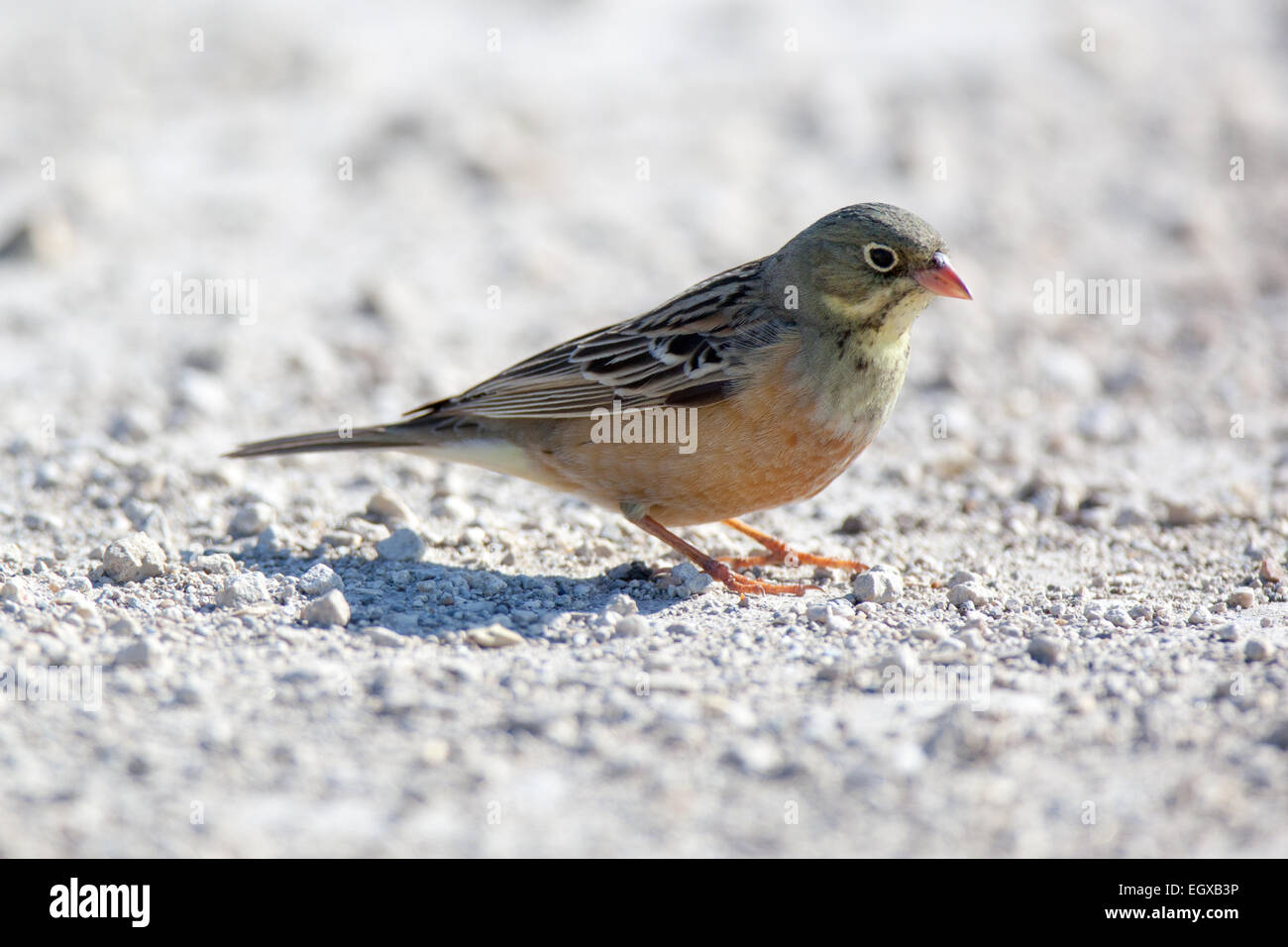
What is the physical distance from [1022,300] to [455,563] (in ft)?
19.1

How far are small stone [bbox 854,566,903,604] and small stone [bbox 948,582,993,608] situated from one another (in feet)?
0.79

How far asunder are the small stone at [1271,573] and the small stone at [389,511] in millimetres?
4214

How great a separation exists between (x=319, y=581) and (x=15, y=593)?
1.24 metres

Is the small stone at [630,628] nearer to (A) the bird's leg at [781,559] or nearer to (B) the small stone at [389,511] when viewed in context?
(A) the bird's leg at [781,559]

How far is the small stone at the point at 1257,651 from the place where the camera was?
5.23m

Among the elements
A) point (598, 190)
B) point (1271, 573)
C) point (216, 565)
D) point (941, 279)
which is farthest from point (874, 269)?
point (598, 190)

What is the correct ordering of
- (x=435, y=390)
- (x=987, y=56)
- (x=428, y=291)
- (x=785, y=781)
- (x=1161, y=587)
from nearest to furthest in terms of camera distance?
(x=785, y=781) → (x=1161, y=587) → (x=435, y=390) → (x=428, y=291) → (x=987, y=56)

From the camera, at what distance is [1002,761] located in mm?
4488

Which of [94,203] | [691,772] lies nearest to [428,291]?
[94,203]

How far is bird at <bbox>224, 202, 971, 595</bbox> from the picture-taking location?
6227 mm

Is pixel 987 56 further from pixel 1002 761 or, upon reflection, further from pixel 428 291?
pixel 1002 761

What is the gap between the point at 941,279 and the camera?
620 cm
